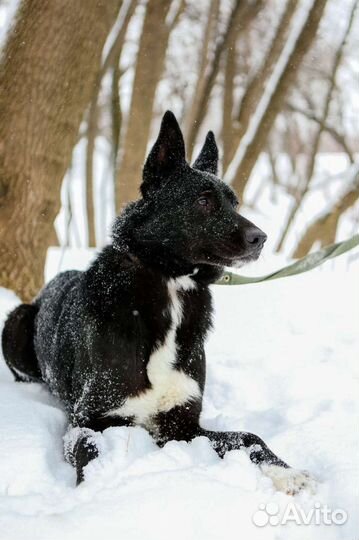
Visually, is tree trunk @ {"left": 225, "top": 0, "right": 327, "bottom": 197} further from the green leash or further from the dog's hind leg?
the dog's hind leg

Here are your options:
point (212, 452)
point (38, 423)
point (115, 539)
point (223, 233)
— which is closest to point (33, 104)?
point (223, 233)

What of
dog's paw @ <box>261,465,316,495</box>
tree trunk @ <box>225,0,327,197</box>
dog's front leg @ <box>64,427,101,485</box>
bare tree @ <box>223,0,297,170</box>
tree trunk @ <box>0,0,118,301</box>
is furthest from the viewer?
bare tree @ <box>223,0,297,170</box>

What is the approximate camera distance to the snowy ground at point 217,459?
2.23 m

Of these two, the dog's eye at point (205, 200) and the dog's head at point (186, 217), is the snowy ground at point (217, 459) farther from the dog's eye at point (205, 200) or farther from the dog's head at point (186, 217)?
the dog's eye at point (205, 200)

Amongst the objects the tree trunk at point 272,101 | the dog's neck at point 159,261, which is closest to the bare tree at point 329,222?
the tree trunk at point 272,101

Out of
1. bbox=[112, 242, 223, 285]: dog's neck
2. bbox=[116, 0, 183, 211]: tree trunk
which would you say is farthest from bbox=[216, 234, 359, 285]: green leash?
bbox=[116, 0, 183, 211]: tree trunk

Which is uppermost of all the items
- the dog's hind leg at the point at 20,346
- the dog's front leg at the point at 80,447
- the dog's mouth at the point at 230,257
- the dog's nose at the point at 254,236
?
the dog's nose at the point at 254,236

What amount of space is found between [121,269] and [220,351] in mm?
1772

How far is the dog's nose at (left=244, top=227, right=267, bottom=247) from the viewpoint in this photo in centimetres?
324

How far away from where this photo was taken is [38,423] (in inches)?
130

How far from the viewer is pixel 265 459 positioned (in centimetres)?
293

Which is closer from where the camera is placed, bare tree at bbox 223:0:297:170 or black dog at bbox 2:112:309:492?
black dog at bbox 2:112:309:492

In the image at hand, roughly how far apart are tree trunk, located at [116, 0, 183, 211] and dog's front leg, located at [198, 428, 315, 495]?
513cm

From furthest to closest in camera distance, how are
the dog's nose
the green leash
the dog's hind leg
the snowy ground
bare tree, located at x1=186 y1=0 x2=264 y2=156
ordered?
bare tree, located at x1=186 y1=0 x2=264 y2=156 → the dog's hind leg → the green leash → the dog's nose → the snowy ground
